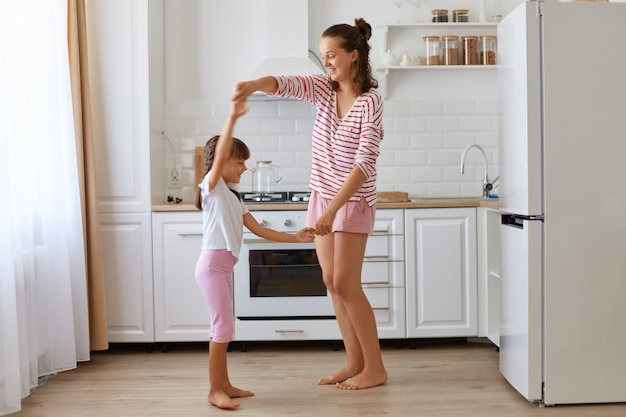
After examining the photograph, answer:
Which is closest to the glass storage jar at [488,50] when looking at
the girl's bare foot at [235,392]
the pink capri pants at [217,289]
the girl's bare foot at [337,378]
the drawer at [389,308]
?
the drawer at [389,308]

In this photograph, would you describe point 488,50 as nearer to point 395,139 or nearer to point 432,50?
point 432,50

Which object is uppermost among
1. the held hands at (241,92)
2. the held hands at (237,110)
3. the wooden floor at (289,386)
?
the held hands at (241,92)

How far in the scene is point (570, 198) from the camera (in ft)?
9.25

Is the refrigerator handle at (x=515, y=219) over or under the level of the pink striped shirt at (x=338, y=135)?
under

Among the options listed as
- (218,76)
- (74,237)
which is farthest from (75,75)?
(218,76)

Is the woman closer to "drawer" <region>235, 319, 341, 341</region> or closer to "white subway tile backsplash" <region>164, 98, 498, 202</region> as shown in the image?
"drawer" <region>235, 319, 341, 341</region>

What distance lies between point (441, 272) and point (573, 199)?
120cm

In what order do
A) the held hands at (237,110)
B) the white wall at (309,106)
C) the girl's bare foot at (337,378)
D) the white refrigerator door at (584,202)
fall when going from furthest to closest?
the white wall at (309,106) → the girl's bare foot at (337,378) → the white refrigerator door at (584,202) → the held hands at (237,110)

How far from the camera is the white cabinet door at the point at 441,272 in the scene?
12.8 feet

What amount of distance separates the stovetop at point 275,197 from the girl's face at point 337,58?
1.06 meters

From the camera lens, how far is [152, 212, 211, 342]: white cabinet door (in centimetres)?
392

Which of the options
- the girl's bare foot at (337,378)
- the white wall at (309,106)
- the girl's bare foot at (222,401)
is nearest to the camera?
the girl's bare foot at (222,401)

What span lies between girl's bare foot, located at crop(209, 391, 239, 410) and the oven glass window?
3.25 ft

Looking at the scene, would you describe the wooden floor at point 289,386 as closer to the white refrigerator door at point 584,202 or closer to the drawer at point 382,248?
the white refrigerator door at point 584,202
